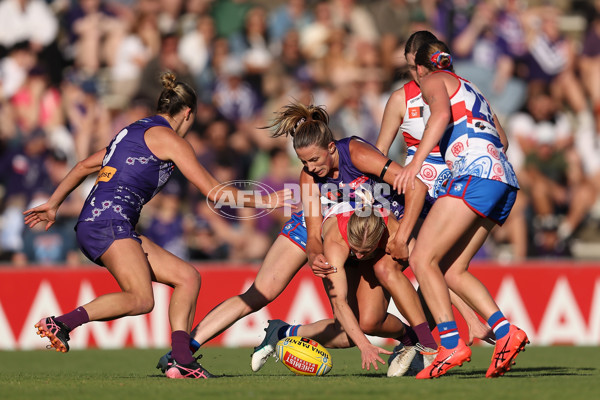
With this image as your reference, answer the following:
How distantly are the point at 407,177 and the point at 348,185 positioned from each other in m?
0.98

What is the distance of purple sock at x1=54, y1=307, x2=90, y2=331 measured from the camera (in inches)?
274

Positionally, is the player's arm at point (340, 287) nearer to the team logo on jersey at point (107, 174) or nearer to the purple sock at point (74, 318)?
the team logo on jersey at point (107, 174)

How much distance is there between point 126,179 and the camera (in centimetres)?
→ 732

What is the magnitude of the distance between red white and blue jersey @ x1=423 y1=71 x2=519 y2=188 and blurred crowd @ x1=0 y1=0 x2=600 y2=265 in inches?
242

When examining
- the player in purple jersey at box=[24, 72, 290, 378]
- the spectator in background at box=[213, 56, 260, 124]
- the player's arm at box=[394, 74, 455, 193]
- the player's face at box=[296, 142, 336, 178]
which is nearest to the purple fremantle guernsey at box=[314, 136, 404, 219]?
the player's face at box=[296, 142, 336, 178]

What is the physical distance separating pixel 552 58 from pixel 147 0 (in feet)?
21.5

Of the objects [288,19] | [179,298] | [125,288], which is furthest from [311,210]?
[288,19]

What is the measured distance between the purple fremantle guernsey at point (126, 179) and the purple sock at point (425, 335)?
2265 mm

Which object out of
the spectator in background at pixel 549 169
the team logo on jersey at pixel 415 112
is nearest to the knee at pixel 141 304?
the team logo on jersey at pixel 415 112

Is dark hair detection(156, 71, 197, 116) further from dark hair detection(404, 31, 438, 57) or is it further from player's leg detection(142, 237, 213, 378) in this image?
dark hair detection(404, 31, 438, 57)

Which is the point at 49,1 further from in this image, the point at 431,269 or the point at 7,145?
the point at 431,269

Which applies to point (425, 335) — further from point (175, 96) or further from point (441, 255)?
point (175, 96)

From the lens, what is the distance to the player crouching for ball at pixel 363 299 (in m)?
7.20

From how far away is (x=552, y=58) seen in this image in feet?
52.0
